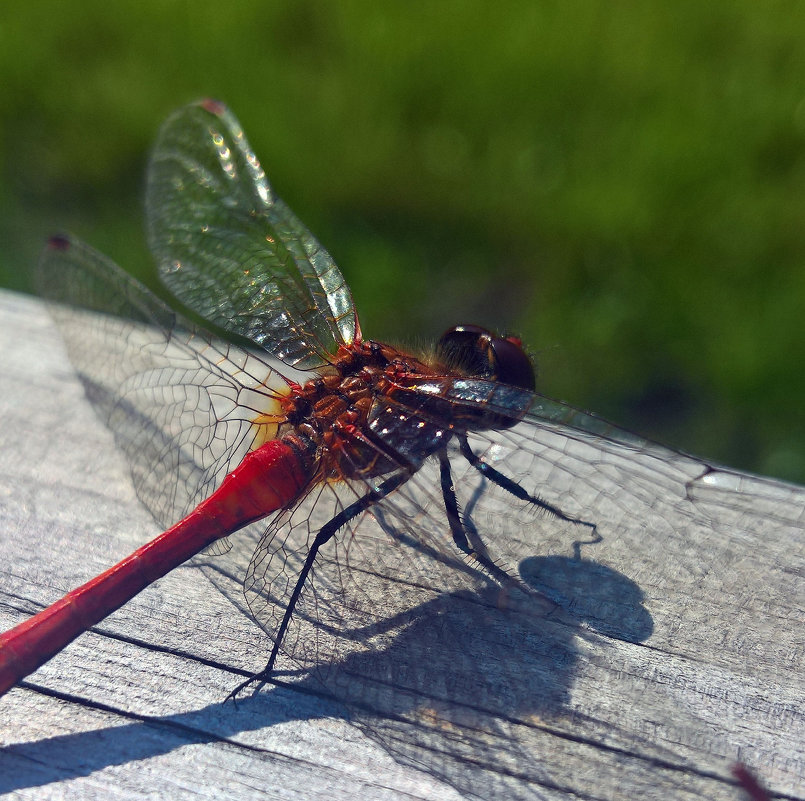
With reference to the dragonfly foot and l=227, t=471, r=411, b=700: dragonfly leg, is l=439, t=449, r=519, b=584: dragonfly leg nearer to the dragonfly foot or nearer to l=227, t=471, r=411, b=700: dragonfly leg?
l=227, t=471, r=411, b=700: dragonfly leg

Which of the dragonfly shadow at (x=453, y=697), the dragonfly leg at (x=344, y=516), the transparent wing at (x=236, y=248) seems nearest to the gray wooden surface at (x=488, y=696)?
the dragonfly shadow at (x=453, y=697)

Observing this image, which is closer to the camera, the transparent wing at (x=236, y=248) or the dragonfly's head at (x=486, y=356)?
the dragonfly's head at (x=486, y=356)

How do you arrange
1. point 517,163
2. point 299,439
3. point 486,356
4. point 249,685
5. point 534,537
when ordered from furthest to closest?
point 517,163 < point 486,356 < point 299,439 < point 534,537 < point 249,685

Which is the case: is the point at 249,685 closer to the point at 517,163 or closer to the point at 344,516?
the point at 344,516

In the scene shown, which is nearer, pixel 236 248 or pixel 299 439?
pixel 299 439

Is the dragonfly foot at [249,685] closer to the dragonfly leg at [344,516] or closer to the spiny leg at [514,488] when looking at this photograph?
the dragonfly leg at [344,516]

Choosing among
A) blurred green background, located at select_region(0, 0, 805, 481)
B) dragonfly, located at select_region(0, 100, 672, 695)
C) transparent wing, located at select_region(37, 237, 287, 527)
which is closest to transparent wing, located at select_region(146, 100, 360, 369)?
dragonfly, located at select_region(0, 100, 672, 695)

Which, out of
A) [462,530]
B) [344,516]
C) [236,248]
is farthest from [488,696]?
[236,248]
